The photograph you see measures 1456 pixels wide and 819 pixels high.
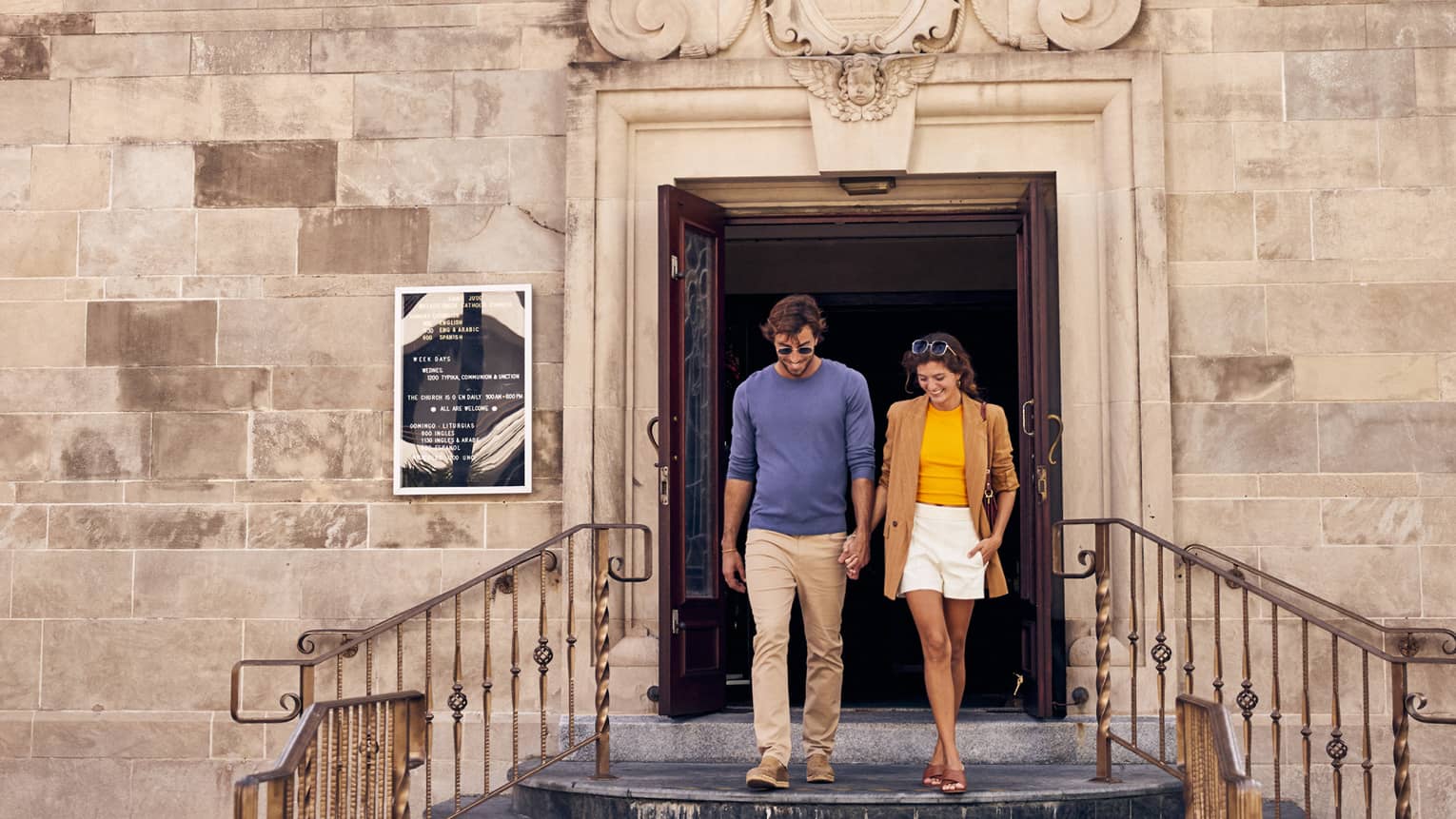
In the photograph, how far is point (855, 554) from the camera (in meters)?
5.38

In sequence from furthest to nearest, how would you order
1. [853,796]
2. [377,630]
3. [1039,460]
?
[1039,460] < [377,630] < [853,796]

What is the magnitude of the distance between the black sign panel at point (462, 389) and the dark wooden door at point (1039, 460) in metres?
2.13

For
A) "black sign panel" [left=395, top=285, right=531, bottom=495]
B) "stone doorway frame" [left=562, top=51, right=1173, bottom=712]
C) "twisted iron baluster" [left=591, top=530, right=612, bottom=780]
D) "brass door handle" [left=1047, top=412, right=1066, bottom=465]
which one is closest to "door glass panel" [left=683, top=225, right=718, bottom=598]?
"stone doorway frame" [left=562, top=51, right=1173, bottom=712]

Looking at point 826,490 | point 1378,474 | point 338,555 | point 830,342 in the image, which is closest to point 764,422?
point 826,490

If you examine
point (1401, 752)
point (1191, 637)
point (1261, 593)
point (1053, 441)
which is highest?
point (1053, 441)

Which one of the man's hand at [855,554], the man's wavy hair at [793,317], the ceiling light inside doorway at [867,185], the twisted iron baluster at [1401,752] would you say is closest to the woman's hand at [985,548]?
the man's hand at [855,554]

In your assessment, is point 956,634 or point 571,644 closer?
point 956,634

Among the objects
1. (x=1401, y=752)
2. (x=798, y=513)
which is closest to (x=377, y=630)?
(x=798, y=513)

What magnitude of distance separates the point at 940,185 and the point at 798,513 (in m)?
2.31

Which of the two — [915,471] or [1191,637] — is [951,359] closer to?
[915,471]

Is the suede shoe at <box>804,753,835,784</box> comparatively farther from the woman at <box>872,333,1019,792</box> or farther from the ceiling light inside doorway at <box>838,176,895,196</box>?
the ceiling light inside doorway at <box>838,176,895,196</box>

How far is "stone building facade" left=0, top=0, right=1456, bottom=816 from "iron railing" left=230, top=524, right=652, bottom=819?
8.0 inches

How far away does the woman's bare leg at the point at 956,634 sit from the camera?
539cm

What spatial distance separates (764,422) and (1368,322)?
9.50 feet
